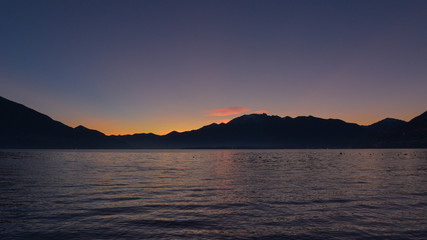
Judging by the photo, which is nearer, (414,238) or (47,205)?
(414,238)

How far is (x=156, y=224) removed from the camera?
19.2 meters

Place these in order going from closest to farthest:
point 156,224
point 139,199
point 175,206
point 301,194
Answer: point 156,224 < point 175,206 < point 139,199 < point 301,194

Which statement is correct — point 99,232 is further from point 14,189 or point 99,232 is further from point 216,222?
point 14,189

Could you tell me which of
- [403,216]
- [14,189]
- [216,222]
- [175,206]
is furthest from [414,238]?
[14,189]

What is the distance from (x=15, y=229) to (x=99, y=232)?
574 centimetres

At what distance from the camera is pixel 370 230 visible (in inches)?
708

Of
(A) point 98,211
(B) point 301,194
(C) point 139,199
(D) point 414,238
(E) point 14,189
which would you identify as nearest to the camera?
(D) point 414,238

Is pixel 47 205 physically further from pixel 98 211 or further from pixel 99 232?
pixel 99 232

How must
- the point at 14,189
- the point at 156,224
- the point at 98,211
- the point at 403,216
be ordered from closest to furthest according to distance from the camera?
the point at 156,224 < the point at 403,216 < the point at 98,211 < the point at 14,189

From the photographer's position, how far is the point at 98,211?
23000 millimetres

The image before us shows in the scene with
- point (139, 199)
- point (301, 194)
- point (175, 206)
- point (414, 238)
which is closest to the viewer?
point (414, 238)

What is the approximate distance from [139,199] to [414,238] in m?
22.8

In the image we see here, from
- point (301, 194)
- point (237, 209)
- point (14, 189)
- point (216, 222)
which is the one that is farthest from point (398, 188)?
point (14, 189)

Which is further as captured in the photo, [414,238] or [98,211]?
[98,211]
